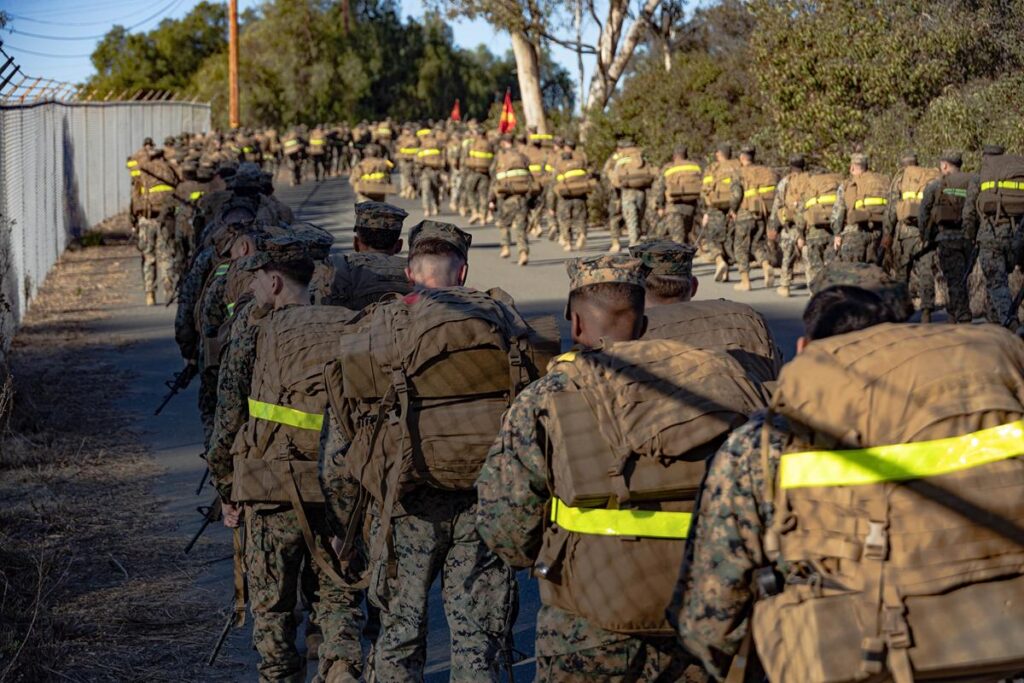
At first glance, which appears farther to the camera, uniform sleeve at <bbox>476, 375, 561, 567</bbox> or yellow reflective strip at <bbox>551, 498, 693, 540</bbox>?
uniform sleeve at <bbox>476, 375, 561, 567</bbox>

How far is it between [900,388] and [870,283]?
1.23 ft

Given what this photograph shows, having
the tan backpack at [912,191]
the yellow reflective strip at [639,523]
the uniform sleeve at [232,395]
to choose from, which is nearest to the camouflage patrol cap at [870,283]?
the yellow reflective strip at [639,523]

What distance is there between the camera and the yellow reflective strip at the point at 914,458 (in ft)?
9.94

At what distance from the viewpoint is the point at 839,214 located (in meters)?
17.5

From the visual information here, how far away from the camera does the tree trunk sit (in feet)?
143

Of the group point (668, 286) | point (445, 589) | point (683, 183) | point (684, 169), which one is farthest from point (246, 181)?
point (684, 169)

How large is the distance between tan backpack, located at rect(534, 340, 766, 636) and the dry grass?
116 inches

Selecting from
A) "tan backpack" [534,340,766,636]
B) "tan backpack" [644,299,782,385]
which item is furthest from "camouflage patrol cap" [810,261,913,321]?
"tan backpack" [644,299,782,385]

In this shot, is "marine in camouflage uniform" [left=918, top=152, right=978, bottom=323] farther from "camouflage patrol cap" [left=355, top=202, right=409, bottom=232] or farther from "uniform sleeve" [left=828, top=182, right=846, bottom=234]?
"camouflage patrol cap" [left=355, top=202, right=409, bottom=232]

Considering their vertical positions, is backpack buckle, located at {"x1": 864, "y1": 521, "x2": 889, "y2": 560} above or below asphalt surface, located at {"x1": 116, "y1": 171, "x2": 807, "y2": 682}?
above

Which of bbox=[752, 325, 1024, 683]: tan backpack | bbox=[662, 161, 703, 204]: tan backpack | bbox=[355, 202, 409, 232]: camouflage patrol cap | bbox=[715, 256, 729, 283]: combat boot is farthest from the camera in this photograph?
bbox=[715, 256, 729, 283]: combat boot

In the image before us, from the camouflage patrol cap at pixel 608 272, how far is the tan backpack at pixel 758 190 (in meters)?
16.3

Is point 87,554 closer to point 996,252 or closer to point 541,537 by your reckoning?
point 541,537

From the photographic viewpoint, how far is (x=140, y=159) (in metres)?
19.6
